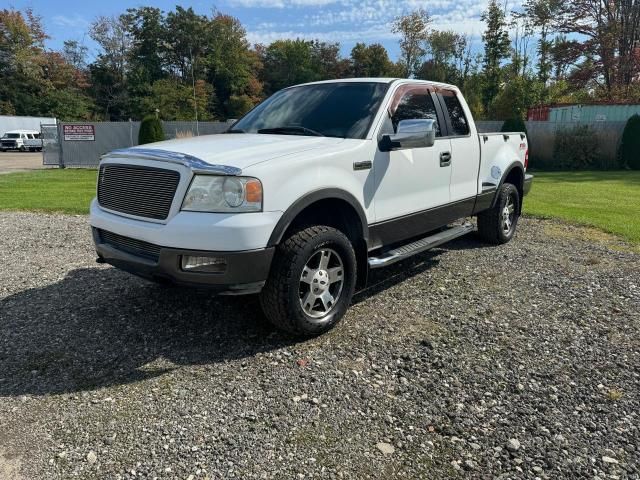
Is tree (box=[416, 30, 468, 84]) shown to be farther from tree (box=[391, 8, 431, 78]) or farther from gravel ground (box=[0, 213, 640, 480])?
gravel ground (box=[0, 213, 640, 480])

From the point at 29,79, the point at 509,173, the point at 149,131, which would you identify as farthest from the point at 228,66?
the point at 509,173

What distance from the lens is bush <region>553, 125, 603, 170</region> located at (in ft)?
69.6

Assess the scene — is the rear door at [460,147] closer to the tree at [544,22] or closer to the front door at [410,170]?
the front door at [410,170]

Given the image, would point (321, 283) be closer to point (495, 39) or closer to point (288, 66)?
point (495, 39)

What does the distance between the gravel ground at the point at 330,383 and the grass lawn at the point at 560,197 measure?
392 centimetres

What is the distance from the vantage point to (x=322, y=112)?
4652 millimetres

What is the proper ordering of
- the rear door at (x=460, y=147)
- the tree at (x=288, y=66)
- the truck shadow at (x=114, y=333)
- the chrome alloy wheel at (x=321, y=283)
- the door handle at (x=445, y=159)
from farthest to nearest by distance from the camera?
the tree at (x=288, y=66), the rear door at (x=460, y=147), the door handle at (x=445, y=159), the chrome alloy wheel at (x=321, y=283), the truck shadow at (x=114, y=333)

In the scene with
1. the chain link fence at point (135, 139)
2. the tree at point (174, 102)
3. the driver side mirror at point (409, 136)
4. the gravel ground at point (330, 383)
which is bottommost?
the gravel ground at point (330, 383)

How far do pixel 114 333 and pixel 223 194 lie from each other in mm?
1588

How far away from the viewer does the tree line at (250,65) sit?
113 ft

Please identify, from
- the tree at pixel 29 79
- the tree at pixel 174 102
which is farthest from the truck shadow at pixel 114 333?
the tree at pixel 29 79

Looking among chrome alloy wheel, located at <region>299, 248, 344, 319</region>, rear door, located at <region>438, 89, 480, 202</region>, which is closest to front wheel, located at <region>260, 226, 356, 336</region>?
chrome alloy wheel, located at <region>299, 248, 344, 319</region>

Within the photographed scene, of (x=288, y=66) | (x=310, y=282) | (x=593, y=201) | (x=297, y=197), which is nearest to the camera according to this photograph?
(x=297, y=197)

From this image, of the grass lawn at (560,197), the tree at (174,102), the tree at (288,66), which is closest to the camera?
the grass lawn at (560,197)
